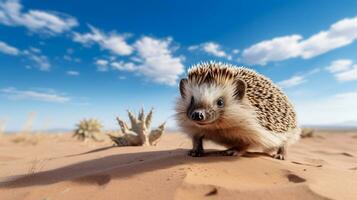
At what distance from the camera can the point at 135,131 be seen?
22.2 ft

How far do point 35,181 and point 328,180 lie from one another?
126 inches

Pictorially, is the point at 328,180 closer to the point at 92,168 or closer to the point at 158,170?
the point at 158,170

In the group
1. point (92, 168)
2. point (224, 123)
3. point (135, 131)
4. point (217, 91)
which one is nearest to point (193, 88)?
point (217, 91)

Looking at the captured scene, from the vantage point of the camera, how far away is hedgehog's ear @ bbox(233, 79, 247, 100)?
171 inches

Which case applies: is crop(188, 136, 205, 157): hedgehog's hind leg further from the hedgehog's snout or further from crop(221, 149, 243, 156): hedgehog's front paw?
the hedgehog's snout

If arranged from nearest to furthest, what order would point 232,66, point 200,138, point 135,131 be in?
point 200,138 → point 232,66 → point 135,131

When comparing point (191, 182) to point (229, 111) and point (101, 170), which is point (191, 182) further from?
point (229, 111)

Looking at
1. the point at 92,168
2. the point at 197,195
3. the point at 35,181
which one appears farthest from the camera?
the point at 92,168

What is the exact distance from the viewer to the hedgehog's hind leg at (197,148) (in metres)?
4.27

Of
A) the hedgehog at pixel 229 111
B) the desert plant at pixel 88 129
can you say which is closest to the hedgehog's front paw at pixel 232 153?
the hedgehog at pixel 229 111

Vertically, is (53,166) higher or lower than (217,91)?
lower

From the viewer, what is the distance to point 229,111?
4.20m

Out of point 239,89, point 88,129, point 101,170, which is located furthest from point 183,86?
point 88,129

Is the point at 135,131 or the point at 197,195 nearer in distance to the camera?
the point at 197,195
